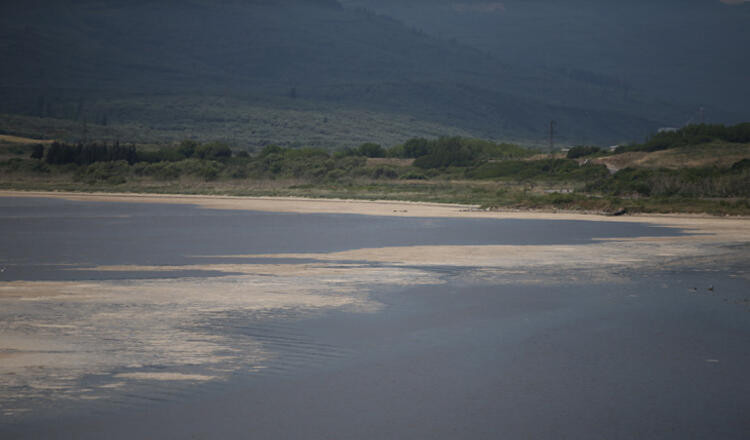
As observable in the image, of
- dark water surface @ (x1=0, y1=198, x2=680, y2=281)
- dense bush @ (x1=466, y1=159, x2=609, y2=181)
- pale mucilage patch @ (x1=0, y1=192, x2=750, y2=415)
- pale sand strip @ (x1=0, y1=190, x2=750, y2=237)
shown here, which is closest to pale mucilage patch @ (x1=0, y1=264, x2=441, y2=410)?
pale mucilage patch @ (x1=0, y1=192, x2=750, y2=415)

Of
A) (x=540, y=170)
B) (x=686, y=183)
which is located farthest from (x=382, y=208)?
(x=540, y=170)

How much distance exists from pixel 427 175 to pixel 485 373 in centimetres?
6921

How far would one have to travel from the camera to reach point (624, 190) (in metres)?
48.5

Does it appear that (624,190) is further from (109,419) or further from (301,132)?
(301,132)

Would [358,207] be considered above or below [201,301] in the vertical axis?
above

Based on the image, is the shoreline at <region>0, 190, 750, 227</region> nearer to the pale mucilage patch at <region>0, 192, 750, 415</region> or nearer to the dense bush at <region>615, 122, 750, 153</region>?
the pale mucilage patch at <region>0, 192, 750, 415</region>

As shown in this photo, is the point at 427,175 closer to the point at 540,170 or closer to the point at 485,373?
the point at 540,170

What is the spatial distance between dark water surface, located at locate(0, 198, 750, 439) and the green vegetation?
24017 mm

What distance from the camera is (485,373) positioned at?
378 inches

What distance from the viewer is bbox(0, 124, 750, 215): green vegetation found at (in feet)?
146

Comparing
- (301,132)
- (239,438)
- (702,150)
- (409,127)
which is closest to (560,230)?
(239,438)

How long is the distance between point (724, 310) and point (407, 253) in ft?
31.6

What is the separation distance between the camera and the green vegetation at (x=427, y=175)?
146ft

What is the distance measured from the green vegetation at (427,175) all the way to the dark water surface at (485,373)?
2402cm
